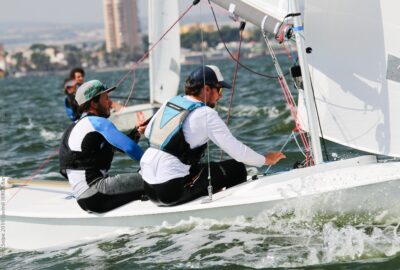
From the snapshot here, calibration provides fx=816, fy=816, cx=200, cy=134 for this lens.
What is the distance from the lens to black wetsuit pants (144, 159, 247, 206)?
14.4 ft

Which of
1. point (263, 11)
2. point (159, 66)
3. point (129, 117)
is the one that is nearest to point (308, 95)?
point (263, 11)

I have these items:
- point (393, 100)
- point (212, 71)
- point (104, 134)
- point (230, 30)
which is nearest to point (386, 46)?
point (393, 100)

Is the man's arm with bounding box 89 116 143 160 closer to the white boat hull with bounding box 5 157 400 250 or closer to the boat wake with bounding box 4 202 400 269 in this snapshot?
the white boat hull with bounding box 5 157 400 250

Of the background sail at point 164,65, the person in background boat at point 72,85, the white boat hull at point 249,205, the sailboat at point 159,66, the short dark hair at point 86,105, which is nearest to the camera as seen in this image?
the white boat hull at point 249,205

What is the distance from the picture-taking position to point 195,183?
14.6 feet

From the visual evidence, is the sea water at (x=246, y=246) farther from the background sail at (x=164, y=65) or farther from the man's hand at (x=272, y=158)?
the background sail at (x=164, y=65)

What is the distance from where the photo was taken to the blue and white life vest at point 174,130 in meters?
4.27

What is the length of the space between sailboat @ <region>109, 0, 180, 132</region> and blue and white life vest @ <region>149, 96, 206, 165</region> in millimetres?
Result: 6731

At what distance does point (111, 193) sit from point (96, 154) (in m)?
0.23

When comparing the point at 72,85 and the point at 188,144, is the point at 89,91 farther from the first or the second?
the point at 72,85

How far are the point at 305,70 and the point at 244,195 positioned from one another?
75cm

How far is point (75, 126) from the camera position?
4.53 metres

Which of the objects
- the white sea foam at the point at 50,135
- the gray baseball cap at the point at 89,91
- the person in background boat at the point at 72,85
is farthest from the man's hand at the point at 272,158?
the white sea foam at the point at 50,135

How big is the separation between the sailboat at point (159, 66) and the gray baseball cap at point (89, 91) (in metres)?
6.57
